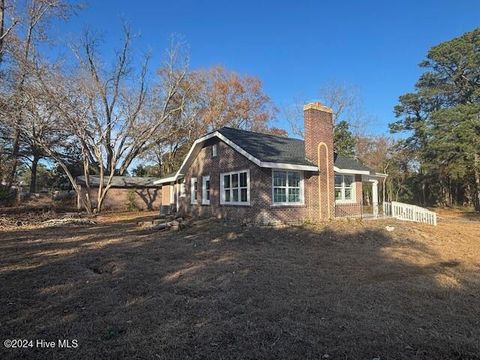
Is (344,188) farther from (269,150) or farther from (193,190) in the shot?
(193,190)

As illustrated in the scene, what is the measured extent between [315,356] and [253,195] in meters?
10.9

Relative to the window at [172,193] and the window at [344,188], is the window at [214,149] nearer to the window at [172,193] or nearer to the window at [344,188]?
the window at [344,188]

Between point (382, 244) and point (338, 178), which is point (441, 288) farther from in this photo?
point (338, 178)

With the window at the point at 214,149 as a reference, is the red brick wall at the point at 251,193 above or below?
below

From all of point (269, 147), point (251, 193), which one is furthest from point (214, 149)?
point (251, 193)

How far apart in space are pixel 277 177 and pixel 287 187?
70cm

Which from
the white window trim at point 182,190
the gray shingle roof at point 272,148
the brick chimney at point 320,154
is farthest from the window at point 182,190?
the brick chimney at point 320,154

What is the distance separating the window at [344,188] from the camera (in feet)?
57.0

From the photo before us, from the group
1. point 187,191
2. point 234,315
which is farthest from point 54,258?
point 187,191

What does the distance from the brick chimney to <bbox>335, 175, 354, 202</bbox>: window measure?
49.9 inches

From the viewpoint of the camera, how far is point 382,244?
1116 cm

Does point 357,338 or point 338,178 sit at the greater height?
point 338,178

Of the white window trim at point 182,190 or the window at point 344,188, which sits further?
the white window trim at point 182,190

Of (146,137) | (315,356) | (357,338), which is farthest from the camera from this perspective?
(146,137)
